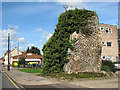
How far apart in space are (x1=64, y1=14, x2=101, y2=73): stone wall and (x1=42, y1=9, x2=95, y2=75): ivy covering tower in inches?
18.7

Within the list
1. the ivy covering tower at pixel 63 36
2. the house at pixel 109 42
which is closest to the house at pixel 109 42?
the house at pixel 109 42

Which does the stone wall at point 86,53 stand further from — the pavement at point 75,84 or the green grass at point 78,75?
the pavement at point 75,84

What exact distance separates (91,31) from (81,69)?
14.2 feet

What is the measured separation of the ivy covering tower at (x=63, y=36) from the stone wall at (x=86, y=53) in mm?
475

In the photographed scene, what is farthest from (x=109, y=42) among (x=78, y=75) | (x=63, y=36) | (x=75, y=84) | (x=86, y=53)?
(x=75, y=84)

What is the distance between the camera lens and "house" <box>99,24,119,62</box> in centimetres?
3477

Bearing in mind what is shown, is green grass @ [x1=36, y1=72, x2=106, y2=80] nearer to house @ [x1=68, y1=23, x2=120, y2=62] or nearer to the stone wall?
the stone wall

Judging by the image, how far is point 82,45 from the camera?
56.6ft

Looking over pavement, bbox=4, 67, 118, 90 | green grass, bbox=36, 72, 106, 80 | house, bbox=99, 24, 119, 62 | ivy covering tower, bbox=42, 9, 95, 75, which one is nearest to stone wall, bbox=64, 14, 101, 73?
ivy covering tower, bbox=42, 9, 95, 75

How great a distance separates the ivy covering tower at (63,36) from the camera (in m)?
17.2

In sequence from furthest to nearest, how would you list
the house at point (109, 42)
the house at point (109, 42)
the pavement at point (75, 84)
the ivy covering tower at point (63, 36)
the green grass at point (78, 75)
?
the house at point (109, 42)
the house at point (109, 42)
the ivy covering tower at point (63, 36)
the green grass at point (78, 75)
the pavement at point (75, 84)

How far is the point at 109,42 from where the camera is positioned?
3594 centimetres

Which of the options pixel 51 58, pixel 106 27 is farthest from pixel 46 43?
pixel 106 27

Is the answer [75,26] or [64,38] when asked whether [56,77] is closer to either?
[64,38]
